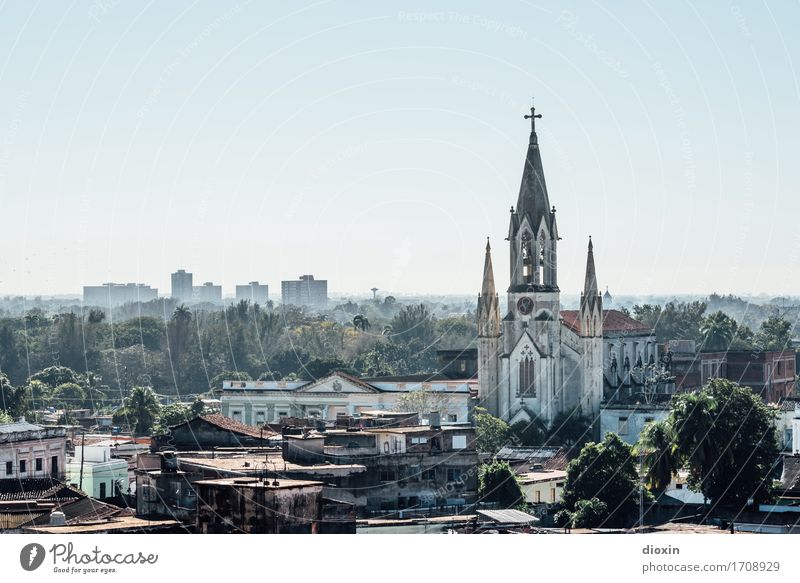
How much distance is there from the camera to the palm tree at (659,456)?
61000 millimetres

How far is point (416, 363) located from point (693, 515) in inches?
3565

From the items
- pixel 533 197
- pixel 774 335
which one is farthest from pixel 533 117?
pixel 774 335

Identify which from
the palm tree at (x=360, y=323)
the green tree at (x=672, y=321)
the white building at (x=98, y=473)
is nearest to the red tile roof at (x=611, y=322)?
the white building at (x=98, y=473)

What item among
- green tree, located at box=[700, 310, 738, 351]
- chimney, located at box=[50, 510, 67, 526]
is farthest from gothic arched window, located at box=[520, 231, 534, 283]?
green tree, located at box=[700, 310, 738, 351]

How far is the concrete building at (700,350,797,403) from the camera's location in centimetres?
10138

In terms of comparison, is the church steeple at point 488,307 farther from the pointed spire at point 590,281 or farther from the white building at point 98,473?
the white building at point 98,473

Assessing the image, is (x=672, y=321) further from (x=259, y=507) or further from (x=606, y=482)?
(x=259, y=507)

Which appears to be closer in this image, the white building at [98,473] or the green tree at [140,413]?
the white building at [98,473]

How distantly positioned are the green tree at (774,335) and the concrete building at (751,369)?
67.4 feet

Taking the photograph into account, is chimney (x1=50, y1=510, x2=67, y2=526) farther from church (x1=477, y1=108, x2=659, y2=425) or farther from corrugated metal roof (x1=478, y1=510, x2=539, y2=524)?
church (x1=477, y1=108, x2=659, y2=425)

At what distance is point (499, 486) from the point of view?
57688 mm

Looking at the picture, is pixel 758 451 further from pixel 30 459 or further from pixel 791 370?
pixel 791 370

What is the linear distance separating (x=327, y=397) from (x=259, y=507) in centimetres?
4694

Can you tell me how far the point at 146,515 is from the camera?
47.0 m
